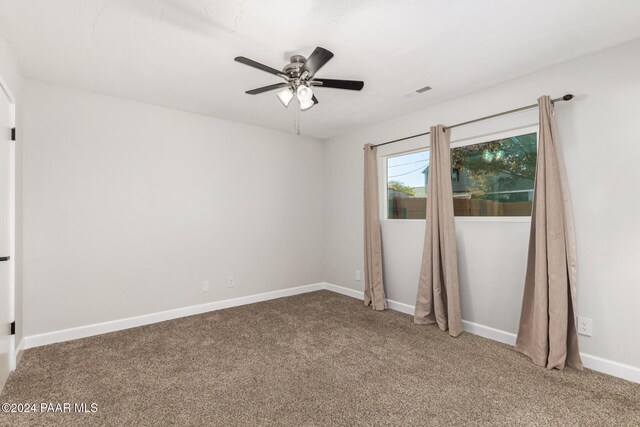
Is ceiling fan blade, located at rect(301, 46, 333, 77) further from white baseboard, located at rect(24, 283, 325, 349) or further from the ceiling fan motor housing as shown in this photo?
white baseboard, located at rect(24, 283, 325, 349)

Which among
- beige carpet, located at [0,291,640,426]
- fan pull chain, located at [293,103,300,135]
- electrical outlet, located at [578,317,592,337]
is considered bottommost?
beige carpet, located at [0,291,640,426]

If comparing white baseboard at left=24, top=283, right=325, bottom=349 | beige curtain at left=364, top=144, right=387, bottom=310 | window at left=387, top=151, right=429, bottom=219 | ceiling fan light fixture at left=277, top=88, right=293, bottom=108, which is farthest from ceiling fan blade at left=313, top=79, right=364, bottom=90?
white baseboard at left=24, top=283, right=325, bottom=349

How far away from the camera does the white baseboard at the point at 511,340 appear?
89.6 inches

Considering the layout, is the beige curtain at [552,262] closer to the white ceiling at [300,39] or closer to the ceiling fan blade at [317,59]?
the white ceiling at [300,39]

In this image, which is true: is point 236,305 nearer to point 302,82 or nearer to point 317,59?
point 302,82

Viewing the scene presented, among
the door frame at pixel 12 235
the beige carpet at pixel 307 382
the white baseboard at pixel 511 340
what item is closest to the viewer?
the beige carpet at pixel 307 382

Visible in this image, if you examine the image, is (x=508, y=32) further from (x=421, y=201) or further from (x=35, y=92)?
(x=35, y=92)

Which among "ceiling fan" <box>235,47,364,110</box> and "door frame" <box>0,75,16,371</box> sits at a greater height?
"ceiling fan" <box>235,47,364,110</box>

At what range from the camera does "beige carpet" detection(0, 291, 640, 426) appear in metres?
1.89

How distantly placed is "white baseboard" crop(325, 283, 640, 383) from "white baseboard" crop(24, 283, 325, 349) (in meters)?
1.24

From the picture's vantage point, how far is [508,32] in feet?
7.13

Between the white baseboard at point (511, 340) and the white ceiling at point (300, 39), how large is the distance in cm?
232

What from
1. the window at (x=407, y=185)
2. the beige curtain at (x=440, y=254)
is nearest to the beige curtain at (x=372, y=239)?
the window at (x=407, y=185)

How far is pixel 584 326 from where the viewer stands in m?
2.48
